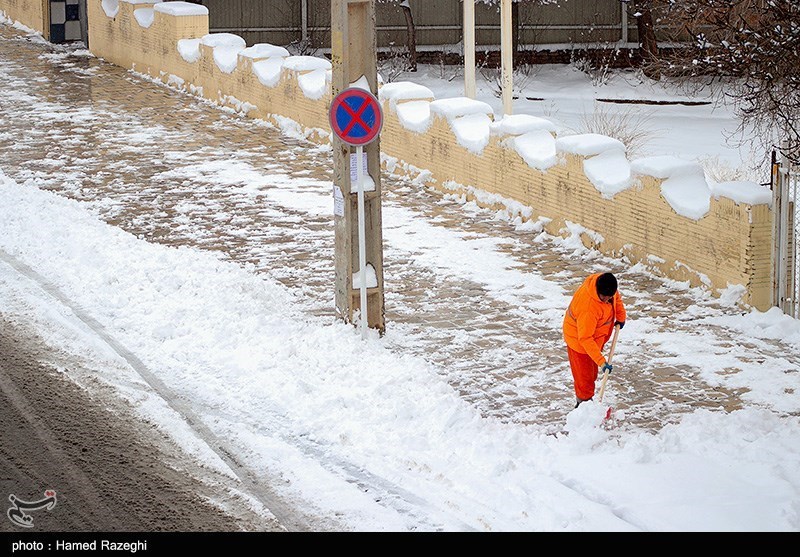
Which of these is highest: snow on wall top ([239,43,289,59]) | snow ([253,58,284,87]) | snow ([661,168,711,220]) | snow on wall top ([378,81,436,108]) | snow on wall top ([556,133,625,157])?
snow on wall top ([239,43,289,59])

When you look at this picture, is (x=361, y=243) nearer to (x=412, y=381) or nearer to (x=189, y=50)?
(x=412, y=381)

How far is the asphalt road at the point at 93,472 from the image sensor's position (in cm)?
832

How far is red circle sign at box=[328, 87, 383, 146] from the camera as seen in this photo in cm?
1193

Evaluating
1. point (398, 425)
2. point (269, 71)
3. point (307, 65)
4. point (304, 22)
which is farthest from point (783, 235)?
point (304, 22)

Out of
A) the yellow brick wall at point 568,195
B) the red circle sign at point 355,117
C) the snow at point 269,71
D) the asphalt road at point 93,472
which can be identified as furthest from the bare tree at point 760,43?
the snow at point 269,71

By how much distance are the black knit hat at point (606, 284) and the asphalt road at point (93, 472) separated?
10.3ft

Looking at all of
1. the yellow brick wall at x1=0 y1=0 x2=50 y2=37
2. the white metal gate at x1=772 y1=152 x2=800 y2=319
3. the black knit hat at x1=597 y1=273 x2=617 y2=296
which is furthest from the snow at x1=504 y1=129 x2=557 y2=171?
the yellow brick wall at x1=0 y1=0 x2=50 y2=37

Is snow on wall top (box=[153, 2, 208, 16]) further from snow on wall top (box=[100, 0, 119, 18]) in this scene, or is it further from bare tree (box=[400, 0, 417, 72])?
bare tree (box=[400, 0, 417, 72])

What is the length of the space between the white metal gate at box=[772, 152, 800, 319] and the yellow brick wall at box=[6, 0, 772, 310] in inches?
7.4

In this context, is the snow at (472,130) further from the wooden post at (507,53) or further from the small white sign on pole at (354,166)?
the small white sign on pole at (354,166)

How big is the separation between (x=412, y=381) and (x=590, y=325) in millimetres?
1826

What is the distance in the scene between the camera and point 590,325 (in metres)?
9.99

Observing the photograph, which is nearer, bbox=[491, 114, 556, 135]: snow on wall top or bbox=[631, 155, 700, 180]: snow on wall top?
bbox=[631, 155, 700, 180]: snow on wall top

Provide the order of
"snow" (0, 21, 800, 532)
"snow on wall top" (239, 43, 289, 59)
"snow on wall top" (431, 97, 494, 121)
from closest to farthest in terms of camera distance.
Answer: "snow" (0, 21, 800, 532) → "snow on wall top" (431, 97, 494, 121) → "snow on wall top" (239, 43, 289, 59)
